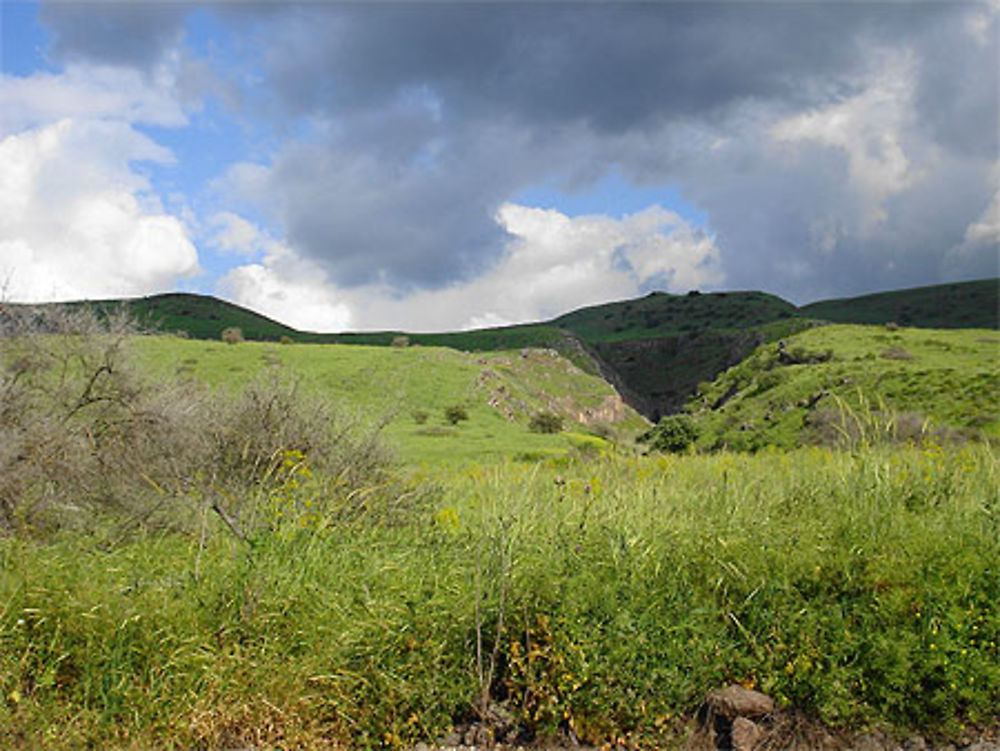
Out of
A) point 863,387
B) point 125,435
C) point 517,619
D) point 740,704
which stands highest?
point 125,435

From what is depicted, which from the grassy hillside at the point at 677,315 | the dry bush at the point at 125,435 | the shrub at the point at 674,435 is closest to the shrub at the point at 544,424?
the shrub at the point at 674,435

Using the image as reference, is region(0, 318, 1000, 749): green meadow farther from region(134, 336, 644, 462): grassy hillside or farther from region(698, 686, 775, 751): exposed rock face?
region(134, 336, 644, 462): grassy hillside

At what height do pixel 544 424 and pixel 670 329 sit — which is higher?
pixel 670 329

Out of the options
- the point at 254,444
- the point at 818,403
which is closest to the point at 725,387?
the point at 818,403

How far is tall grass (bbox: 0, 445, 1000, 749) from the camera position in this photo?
4508 millimetres

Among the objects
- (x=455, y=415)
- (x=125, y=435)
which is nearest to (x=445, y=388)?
(x=455, y=415)

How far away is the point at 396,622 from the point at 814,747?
8.25 ft

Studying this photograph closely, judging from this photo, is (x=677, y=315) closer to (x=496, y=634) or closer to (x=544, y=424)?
(x=544, y=424)

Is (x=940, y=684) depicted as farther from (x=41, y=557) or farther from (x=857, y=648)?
(x=41, y=557)

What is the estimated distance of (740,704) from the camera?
4.59 metres

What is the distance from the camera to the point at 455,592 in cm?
511

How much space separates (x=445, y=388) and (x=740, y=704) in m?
41.8

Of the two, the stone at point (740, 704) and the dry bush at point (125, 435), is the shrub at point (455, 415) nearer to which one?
the dry bush at point (125, 435)

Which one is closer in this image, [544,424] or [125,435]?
[125,435]
